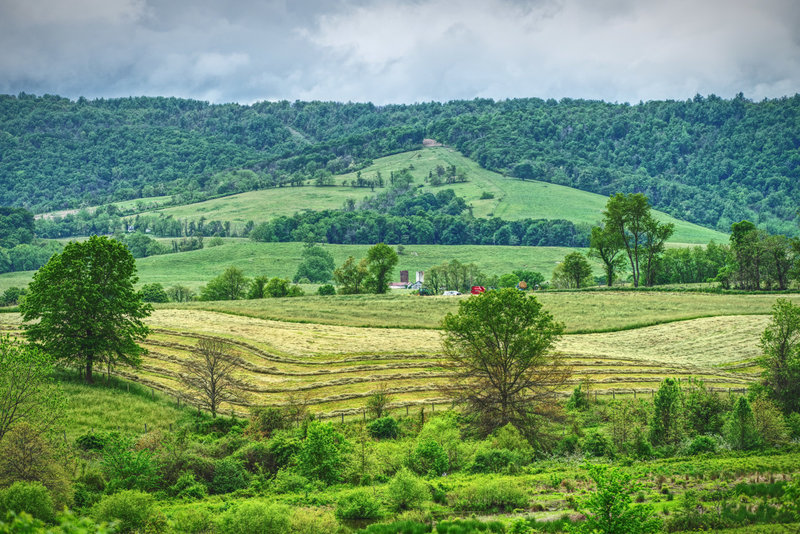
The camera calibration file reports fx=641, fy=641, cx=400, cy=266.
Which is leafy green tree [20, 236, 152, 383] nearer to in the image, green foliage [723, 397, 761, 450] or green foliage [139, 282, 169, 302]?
green foliage [723, 397, 761, 450]

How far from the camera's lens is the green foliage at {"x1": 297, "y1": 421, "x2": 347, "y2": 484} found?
3600 centimetres

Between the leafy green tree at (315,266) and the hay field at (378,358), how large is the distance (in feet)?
257

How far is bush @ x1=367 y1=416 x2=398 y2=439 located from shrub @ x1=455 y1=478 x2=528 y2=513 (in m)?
14.7

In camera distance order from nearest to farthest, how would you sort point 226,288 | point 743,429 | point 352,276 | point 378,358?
point 743,429
point 378,358
point 352,276
point 226,288

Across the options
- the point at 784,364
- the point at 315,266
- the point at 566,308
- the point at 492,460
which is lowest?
the point at 492,460

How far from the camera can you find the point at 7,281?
163250 mm

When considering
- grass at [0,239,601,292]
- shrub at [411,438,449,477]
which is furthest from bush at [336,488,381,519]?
grass at [0,239,601,292]

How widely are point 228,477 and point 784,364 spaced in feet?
126

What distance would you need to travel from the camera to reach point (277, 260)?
175875 millimetres

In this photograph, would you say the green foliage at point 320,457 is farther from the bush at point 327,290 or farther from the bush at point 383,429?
the bush at point 327,290

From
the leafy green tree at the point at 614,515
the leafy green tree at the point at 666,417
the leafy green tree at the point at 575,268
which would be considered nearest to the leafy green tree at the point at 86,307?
the leafy green tree at the point at 666,417

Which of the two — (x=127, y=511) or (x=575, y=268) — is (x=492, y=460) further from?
(x=575, y=268)

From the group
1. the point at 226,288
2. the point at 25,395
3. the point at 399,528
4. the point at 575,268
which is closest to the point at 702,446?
the point at 399,528

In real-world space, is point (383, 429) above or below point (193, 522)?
below
